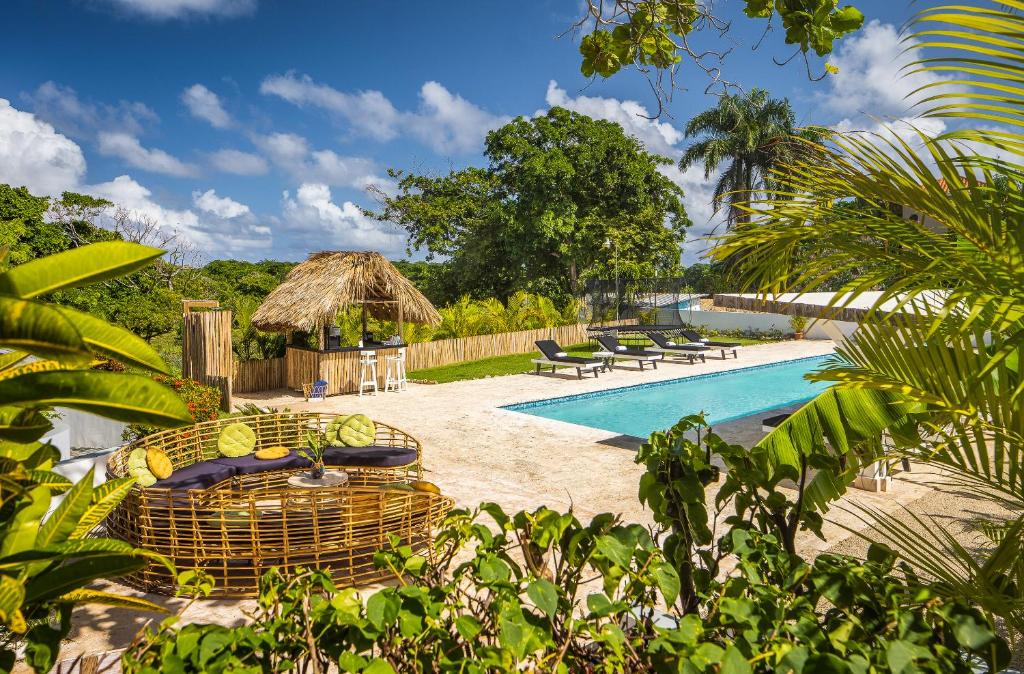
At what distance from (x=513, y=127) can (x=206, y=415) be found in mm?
23005

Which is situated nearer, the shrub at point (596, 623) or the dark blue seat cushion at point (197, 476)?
the shrub at point (596, 623)

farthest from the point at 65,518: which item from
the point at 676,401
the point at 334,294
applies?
the point at 676,401

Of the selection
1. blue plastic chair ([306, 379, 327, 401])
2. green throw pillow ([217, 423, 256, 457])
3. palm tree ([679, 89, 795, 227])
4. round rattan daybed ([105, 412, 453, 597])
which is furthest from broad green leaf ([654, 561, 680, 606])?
palm tree ([679, 89, 795, 227])

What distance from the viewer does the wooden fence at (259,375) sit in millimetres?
15547

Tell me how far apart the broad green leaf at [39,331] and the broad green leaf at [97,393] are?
0.32ft

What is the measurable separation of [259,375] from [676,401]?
33.5 feet

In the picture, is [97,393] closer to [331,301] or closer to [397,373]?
[331,301]

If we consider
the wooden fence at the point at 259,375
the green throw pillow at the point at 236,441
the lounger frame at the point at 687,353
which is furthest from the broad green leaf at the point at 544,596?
the lounger frame at the point at 687,353

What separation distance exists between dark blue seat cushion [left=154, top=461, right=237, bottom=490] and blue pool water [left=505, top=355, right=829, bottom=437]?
22.8ft

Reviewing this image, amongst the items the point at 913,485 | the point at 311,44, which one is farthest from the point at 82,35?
the point at 913,485

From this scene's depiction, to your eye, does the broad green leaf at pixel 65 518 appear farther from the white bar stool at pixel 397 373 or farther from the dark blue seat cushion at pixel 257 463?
the white bar stool at pixel 397 373

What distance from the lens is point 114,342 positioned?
1056 mm

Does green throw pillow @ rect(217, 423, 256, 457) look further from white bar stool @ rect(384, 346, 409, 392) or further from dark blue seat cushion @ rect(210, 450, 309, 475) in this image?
white bar stool @ rect(384, 346, 409, 392)

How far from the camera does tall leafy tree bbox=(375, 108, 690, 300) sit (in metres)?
27.5
